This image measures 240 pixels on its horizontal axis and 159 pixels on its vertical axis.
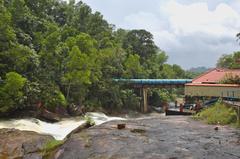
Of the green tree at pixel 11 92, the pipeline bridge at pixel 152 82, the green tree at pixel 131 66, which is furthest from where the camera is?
the green tree at pixel 131 66

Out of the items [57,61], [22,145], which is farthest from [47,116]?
[22,145]

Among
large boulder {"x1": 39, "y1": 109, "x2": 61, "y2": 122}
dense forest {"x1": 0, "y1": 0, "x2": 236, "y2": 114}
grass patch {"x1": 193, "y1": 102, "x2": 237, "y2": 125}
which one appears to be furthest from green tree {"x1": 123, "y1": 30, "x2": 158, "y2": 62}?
grass patch {"x1": 193, "y1": 102, "x2": 237, "y2": 125}

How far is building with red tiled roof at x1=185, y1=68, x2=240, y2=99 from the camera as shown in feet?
94.8

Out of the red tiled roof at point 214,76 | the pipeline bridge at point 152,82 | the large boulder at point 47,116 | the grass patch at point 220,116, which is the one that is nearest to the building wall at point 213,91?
the red tiled roof at point 214,76

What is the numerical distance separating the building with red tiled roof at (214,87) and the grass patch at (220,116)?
26.7ft

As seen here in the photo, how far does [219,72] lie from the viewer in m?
39.2

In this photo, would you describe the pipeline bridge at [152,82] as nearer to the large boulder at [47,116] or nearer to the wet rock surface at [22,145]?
the large boulder at [47,116]

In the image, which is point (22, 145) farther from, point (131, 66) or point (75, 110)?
point (131, 66)

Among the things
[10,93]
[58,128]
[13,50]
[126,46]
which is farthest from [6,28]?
[126,46]

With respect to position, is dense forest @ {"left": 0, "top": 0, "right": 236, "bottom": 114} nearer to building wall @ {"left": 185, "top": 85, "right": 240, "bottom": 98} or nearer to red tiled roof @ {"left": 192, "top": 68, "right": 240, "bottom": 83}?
building wall @ {"left": 185, "top": 85, "right": 240, "bottom": 98}

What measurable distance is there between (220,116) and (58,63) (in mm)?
25239

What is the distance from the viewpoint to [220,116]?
17.8m

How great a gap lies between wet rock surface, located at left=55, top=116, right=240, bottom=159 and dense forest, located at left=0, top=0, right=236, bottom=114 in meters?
17.4

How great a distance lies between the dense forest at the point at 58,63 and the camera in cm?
3216
